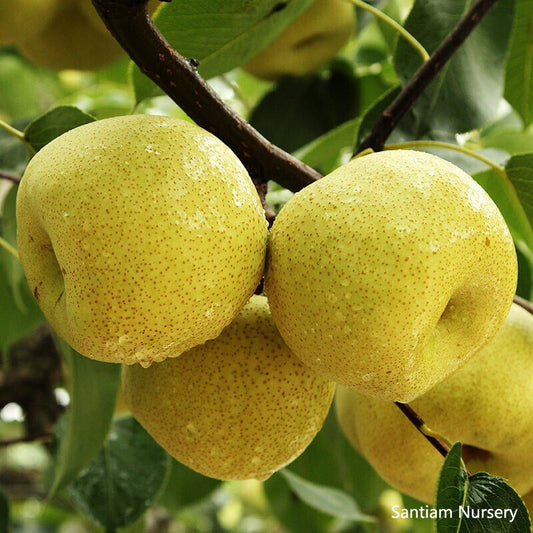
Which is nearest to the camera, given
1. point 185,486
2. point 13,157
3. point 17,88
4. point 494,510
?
point 494,510

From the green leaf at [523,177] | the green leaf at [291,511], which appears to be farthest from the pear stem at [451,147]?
the green leaf at [291,511]

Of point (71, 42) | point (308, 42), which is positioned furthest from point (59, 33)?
point (308, 42)

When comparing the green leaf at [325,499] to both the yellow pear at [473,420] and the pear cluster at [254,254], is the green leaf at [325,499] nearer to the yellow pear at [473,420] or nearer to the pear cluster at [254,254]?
the yellow pear at [473,420]

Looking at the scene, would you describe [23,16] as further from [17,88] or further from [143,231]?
[143,231]

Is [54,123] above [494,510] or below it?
above

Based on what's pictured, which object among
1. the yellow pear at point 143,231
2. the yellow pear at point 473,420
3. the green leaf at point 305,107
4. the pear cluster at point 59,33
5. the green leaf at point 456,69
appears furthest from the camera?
the green leaf at point 305,107

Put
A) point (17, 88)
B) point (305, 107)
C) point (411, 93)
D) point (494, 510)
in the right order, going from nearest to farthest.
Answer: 1. point (494, 510)
2. point (411, 93)
3. point (305, 107)
4. point (17, 88)
